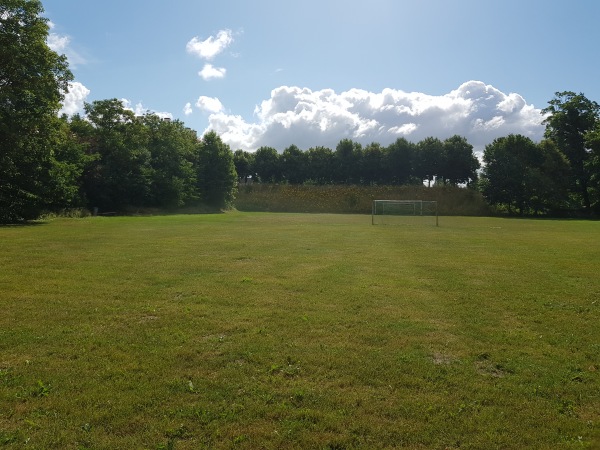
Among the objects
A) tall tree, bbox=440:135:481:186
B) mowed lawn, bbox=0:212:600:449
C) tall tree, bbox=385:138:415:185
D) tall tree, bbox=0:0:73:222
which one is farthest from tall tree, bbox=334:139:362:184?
mowed lawn, bbox=0:212:600:449

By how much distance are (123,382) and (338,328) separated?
12.3 ft

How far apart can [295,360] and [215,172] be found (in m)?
74.2

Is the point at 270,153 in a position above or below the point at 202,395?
above

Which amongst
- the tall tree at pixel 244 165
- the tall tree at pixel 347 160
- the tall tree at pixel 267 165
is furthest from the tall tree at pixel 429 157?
the tall tree at pixel 244 165

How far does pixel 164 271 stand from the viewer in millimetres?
14078

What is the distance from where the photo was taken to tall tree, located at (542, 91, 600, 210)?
246ft

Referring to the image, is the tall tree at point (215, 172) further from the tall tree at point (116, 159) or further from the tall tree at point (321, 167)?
the tall tree at point (321, 167)

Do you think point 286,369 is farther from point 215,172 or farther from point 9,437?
point 215,172

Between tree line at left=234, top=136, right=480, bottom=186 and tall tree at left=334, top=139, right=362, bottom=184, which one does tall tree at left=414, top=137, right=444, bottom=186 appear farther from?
tall tree at left=334, top=139, right=362, bottom=184

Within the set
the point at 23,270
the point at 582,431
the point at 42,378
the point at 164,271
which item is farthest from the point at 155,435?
the point at 23,270

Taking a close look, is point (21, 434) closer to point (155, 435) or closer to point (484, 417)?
point (155, 435)

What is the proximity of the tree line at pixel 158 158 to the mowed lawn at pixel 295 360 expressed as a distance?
23522 mm

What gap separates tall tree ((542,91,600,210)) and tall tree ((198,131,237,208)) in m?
53.8

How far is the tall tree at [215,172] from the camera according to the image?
77750 mm
